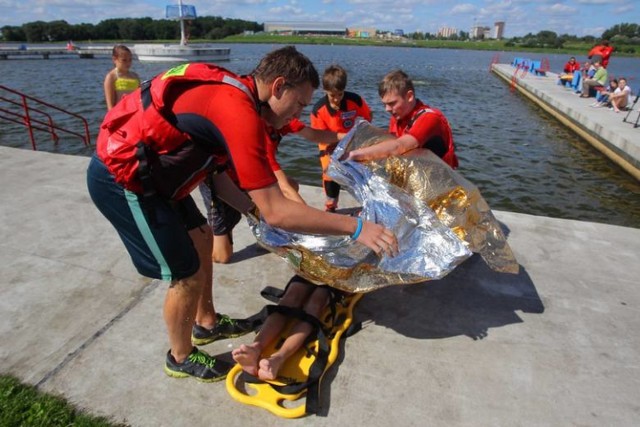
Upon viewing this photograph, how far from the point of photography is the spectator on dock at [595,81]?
59.7ft

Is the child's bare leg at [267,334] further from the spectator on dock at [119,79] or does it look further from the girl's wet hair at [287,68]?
the spectator on dock at [119,79]

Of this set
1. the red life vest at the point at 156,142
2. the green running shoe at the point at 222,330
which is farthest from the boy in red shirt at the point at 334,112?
the red life vest at the point at 156,142

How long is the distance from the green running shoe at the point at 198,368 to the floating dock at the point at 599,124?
11166 millimetres

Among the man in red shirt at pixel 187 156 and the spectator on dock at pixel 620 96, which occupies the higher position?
the man in red shirt at pixel 187 156

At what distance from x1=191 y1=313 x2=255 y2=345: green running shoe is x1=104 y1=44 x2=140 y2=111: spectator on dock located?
18.3 feet

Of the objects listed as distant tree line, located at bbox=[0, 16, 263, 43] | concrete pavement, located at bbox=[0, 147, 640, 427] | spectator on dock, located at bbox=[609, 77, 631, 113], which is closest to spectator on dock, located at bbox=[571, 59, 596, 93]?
spectator on dock, located at bbox=[609, 77, 631, 113]

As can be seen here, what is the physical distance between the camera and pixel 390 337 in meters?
3.23

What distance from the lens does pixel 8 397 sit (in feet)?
8.29

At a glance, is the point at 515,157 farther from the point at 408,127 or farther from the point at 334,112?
the point at 408,127

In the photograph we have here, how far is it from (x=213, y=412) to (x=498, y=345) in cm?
203

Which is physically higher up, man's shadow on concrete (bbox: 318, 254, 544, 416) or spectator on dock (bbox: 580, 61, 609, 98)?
spectator on dock (bbox: 580, 61, 609, 98)

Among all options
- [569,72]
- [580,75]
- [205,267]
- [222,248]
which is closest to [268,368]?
[205,267]

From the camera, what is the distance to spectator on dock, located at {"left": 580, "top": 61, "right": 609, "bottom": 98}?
1819 cm

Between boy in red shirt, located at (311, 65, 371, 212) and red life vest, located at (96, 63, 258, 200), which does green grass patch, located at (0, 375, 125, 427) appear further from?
boy in red shirt, located at (311, 65, 371, 212)
